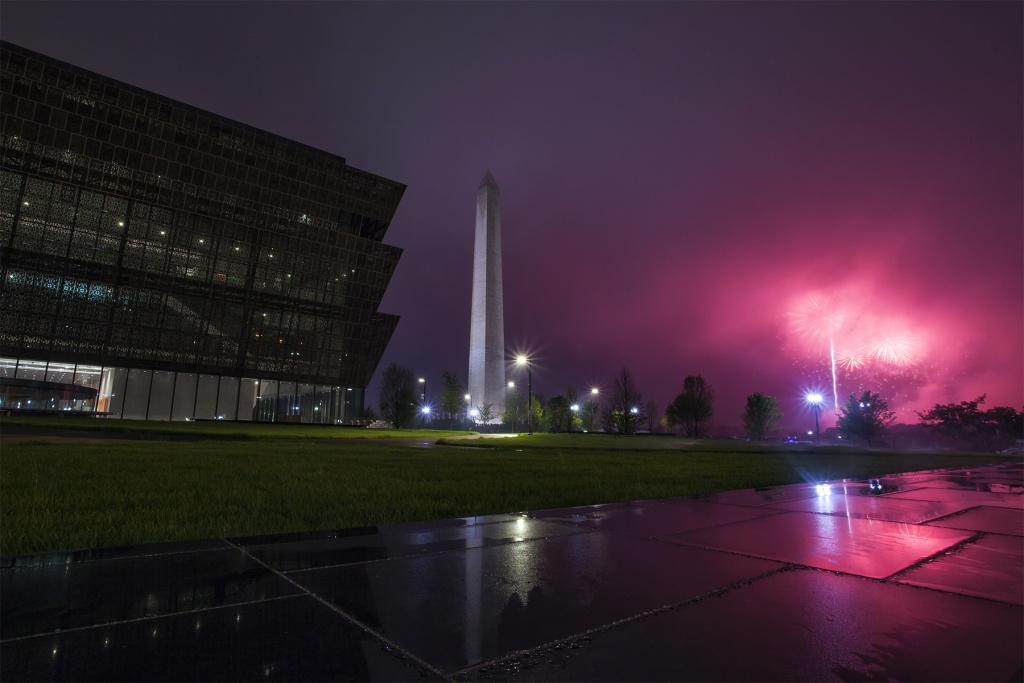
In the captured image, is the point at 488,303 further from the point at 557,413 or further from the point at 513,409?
the point at 557,413

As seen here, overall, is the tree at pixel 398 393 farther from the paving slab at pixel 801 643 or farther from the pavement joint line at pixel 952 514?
the paving slab at pixel 801 643

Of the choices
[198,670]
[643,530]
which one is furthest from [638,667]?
[643,530]

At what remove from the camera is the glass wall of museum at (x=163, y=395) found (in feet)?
168

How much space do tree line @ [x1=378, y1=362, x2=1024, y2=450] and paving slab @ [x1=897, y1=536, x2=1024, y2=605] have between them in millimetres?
60268

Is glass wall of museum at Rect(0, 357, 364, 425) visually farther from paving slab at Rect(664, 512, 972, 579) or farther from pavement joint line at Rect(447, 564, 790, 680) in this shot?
pavement joint line at Rect(447, 564, 790, 680)

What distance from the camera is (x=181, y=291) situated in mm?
60125

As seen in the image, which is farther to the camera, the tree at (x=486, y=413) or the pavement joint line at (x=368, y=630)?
the tree at (x=486, y=413)

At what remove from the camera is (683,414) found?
86.4 metres

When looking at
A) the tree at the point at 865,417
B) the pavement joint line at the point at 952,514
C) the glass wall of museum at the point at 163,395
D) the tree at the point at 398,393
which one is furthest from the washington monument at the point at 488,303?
the pavement joint line at the point at 952,514

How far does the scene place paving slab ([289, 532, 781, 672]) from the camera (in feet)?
7.48

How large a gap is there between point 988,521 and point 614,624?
18.3ft

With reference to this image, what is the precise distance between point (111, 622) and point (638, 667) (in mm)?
2324

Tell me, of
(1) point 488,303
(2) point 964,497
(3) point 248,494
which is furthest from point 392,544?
(1) point 488,303

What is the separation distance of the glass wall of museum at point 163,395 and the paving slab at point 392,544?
204ft
